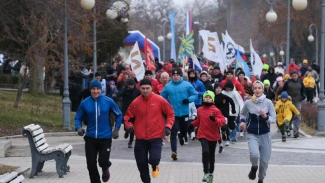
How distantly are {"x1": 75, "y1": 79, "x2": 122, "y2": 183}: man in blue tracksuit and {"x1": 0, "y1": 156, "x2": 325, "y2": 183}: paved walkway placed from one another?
4.67ft

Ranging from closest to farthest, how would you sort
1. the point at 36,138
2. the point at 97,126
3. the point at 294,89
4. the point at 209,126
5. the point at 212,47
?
the point at 97,126 < the point at 209,126 < the point at 36,138 < the point at 294,89 < the point at 212,47

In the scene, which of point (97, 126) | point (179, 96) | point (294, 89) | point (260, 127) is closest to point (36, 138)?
point (97, 126)

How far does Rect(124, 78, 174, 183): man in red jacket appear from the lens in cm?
1154

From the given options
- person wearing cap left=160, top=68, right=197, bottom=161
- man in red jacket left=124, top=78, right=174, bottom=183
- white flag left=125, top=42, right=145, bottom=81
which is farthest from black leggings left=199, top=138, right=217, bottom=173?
white flag left=125, top=42, right=145, bottom=81

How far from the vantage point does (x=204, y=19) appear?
116125 millimetres

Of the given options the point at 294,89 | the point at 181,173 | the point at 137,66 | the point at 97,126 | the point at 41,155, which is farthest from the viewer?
the point at 137,66

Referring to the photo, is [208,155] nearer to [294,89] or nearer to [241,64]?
[294,89]

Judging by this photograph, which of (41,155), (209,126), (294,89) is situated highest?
(294,89)

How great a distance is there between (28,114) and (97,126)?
1391 cm

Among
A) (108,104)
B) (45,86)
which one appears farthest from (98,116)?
(45,86)

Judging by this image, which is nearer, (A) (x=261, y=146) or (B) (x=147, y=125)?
(B) (x=147, y=125)

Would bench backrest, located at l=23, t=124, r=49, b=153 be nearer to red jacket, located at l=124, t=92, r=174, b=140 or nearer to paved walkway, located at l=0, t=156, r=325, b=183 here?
paved walkway, located at l=0, t=156, r=325, b=183

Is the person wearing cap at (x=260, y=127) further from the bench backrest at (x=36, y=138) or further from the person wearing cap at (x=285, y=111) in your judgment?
the person wearing cap at (x=285, y=111)

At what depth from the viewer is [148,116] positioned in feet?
37.9
